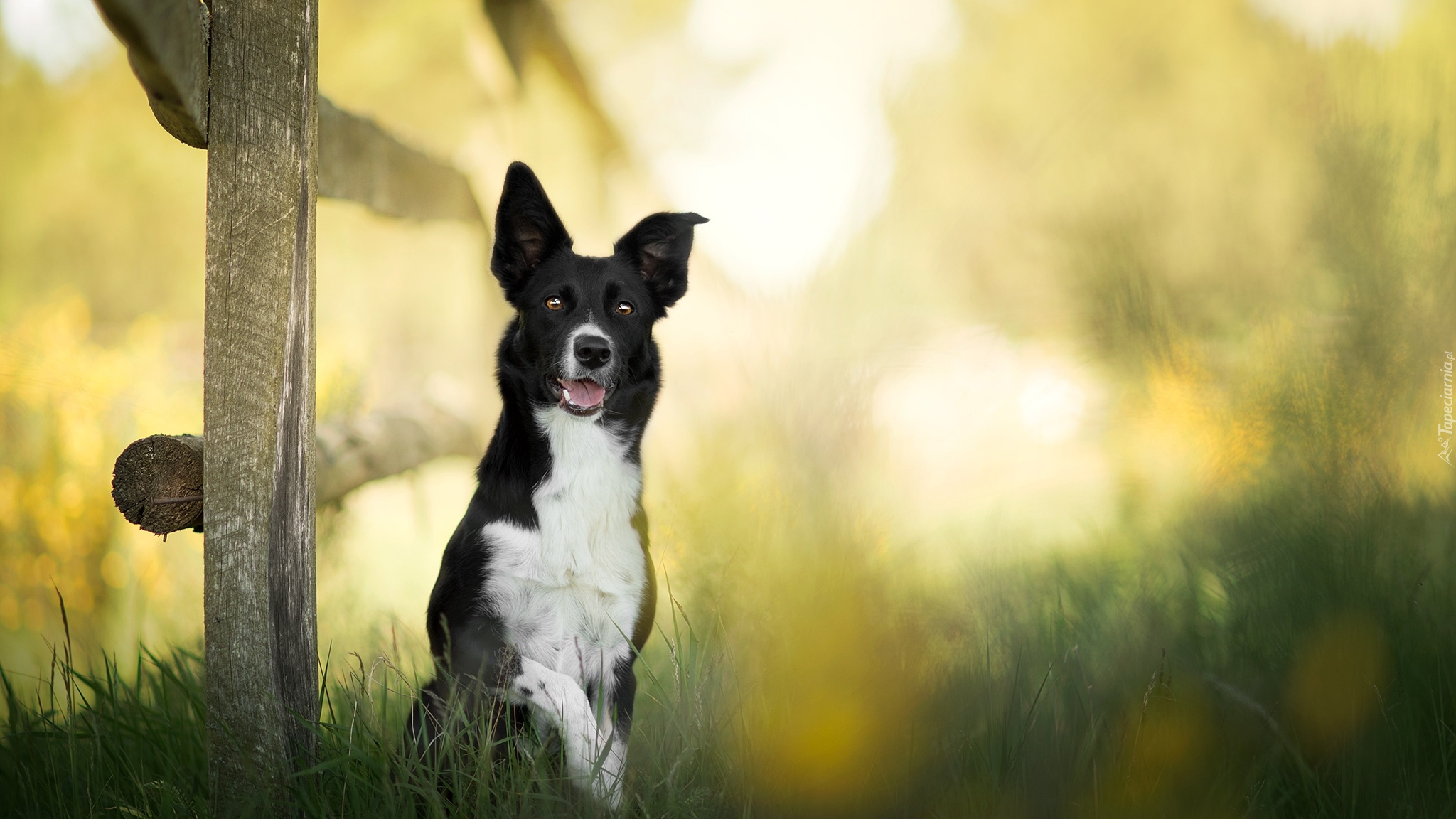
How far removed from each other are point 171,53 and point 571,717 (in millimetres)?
1509

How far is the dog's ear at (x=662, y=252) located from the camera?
252cm

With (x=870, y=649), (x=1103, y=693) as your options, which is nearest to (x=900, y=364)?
(x=870, y=649)

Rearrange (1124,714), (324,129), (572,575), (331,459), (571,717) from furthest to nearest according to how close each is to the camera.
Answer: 1. (331,459)
2. (324,129)
3. (572,575)
4. (571,717)
5. (1124,714)

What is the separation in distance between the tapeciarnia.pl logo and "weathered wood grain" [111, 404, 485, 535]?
2.34 meters

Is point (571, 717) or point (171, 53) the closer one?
point (171, 53)

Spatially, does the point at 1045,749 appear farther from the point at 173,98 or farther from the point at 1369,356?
the point at 173,98

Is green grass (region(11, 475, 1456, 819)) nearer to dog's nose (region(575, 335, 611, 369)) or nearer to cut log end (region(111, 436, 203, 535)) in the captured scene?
cut log end (region(111, 436, 203, 535))

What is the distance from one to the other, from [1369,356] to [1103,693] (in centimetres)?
86

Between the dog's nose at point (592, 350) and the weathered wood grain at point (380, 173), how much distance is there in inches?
40.6

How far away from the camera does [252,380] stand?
1638mm

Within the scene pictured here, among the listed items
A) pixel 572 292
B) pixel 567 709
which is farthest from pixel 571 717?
pixel 572 292

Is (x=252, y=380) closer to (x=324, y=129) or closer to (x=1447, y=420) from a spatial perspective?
(x=324, y=129)

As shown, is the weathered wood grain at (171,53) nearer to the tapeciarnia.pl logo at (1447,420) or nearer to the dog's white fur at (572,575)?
the dog's white fur at (572,575)

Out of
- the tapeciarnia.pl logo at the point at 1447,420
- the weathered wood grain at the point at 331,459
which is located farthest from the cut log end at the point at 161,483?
the tapeciarnia.pl logo at the point at 1447,420
